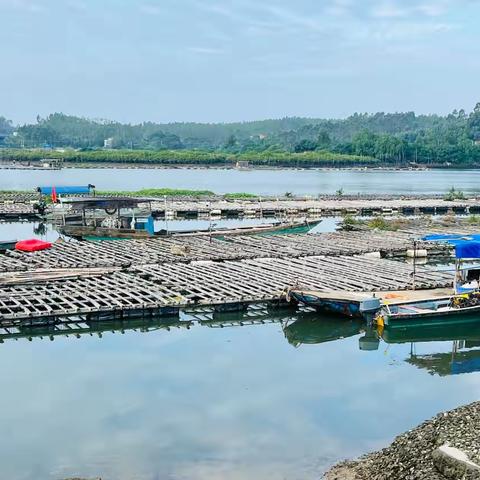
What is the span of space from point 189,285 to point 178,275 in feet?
5.48

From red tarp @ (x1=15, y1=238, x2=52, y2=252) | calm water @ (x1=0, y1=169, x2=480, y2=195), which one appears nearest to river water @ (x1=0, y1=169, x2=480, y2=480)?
red tarp @ (x1=15, y1=238, x2=52, y2=252)

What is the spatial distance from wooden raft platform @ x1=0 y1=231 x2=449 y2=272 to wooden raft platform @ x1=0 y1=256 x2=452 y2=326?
141 cm

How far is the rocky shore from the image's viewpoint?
30.9ft

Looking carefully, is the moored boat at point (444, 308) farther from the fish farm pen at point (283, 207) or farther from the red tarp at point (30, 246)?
the fish farm pen at point (283, 207)

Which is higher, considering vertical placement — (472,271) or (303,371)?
(472,271)

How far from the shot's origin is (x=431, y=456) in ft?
32.9

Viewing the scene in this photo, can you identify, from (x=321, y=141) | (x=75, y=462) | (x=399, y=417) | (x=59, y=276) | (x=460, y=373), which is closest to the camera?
(x=75, y=462)

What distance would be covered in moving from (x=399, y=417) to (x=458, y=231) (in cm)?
2282

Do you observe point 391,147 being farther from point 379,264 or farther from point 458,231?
point 379,264

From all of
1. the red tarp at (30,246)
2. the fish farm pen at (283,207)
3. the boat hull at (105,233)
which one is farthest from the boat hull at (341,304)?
the fish farm pen at (283,207)

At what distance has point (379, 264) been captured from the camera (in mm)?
26453

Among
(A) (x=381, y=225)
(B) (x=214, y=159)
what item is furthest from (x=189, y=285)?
(B) (x=214, y=159)

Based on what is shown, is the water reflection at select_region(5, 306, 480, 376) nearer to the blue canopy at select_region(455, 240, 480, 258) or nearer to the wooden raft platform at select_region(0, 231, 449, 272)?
the blue canopy at select_region(455, 240, 480, 258)

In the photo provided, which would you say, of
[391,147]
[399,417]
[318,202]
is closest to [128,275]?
[399,417]
